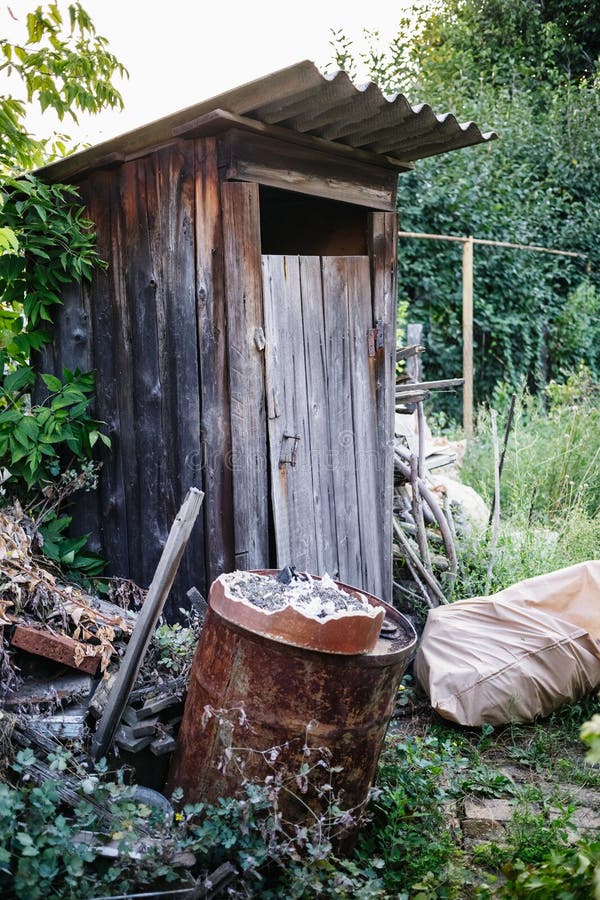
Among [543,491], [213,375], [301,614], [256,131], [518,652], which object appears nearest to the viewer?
[301,614]

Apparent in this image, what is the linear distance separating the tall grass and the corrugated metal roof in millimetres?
2616

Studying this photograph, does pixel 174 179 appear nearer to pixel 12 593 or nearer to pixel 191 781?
pixel 12 593

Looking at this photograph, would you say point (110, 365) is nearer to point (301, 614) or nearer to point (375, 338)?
point (375, 338)

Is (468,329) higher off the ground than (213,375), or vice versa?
(468,329)

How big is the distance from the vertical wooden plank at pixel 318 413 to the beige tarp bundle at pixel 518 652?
738 millimetres

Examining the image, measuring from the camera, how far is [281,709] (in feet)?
8.16

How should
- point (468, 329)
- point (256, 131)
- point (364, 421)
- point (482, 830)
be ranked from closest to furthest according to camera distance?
point (482, 830) → point (256, 131) → point (364, 421) → point (468, 329)

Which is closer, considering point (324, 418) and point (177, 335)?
point (177, 335)

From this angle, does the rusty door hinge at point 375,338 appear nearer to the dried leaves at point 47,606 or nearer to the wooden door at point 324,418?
the wooden door at point 324,418

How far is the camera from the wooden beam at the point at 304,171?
3502 mm

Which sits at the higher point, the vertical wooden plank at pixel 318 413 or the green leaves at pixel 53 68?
the green leaves at pixel 53 68

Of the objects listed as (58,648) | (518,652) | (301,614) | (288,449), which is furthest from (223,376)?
(518,652)

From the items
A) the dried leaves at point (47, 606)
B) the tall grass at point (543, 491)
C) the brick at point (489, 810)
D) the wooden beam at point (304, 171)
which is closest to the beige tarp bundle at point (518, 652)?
the brick at point (489, 810)

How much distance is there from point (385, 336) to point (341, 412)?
0.57 metres
